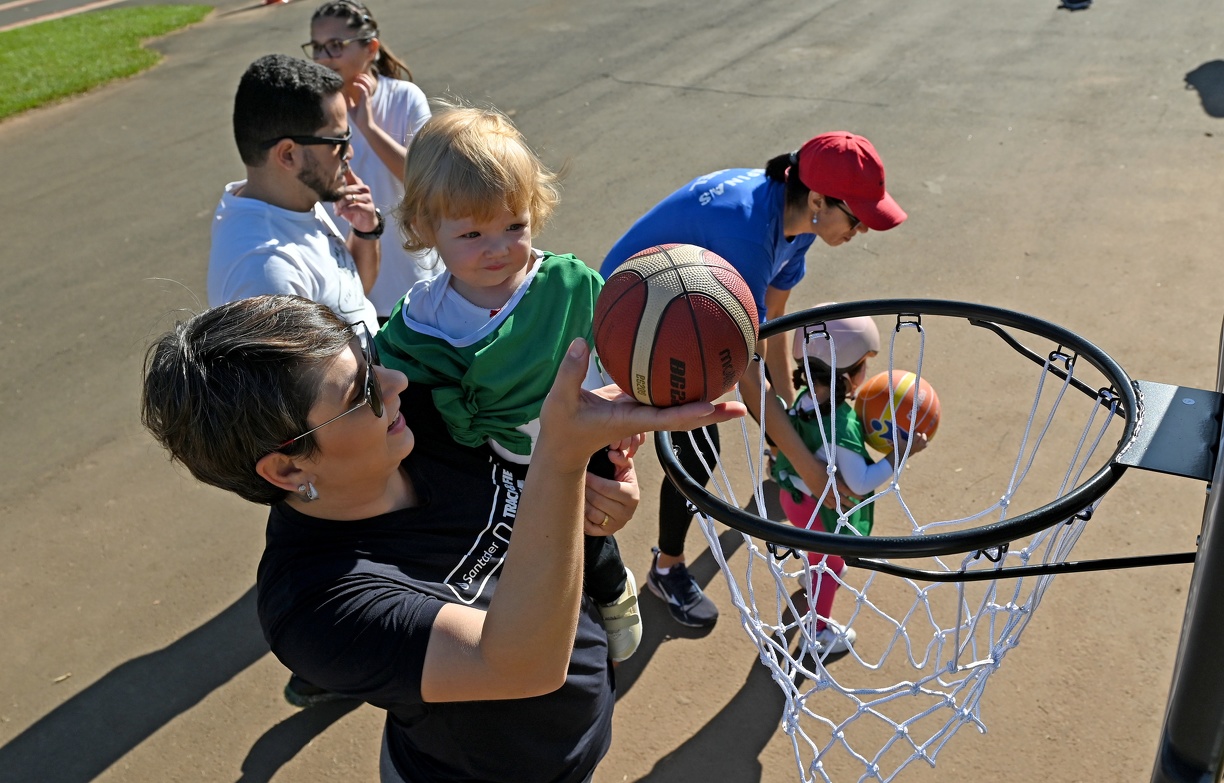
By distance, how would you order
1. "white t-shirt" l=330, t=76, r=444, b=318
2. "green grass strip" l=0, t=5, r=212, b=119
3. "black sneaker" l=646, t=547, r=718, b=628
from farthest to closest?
"green grass strip" l=0, t=5, r=212, b=119
"white t-shirt" l=330, t=76, r=444, b=318
"black sneaker" l=646, t=547, r=718, b=628

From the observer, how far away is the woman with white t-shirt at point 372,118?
14.2ft

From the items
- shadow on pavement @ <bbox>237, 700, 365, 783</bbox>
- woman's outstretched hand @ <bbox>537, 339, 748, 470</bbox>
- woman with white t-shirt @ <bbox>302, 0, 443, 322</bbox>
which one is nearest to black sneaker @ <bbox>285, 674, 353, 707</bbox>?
shadow on pavement @ <bbox>237, 700, 365, 783</bbox>

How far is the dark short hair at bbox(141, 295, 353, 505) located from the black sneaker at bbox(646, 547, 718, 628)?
249 centimetres

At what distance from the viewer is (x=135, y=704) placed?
13.0 ft

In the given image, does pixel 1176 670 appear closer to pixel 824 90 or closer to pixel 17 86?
pixel 824 90

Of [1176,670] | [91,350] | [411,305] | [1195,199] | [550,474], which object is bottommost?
[91,350]

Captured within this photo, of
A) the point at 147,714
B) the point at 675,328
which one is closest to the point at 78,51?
the point at 147,714

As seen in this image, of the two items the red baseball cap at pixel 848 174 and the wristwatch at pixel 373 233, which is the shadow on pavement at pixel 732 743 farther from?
the wristwatch at pixel 373 233

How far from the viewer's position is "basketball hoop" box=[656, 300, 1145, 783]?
2098 mm

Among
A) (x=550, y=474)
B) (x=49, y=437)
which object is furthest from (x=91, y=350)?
(x=550, y=474)

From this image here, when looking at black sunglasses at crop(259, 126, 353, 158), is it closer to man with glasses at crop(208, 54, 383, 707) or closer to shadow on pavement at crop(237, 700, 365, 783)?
man with glasses at crop(208, 54, 383, 707)

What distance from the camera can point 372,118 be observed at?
15.0 feet

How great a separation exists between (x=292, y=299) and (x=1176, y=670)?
6.28 feet

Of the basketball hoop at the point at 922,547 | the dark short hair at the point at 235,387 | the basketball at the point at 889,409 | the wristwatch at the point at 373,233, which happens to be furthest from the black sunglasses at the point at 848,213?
the dark short hair at the point at 235,387
